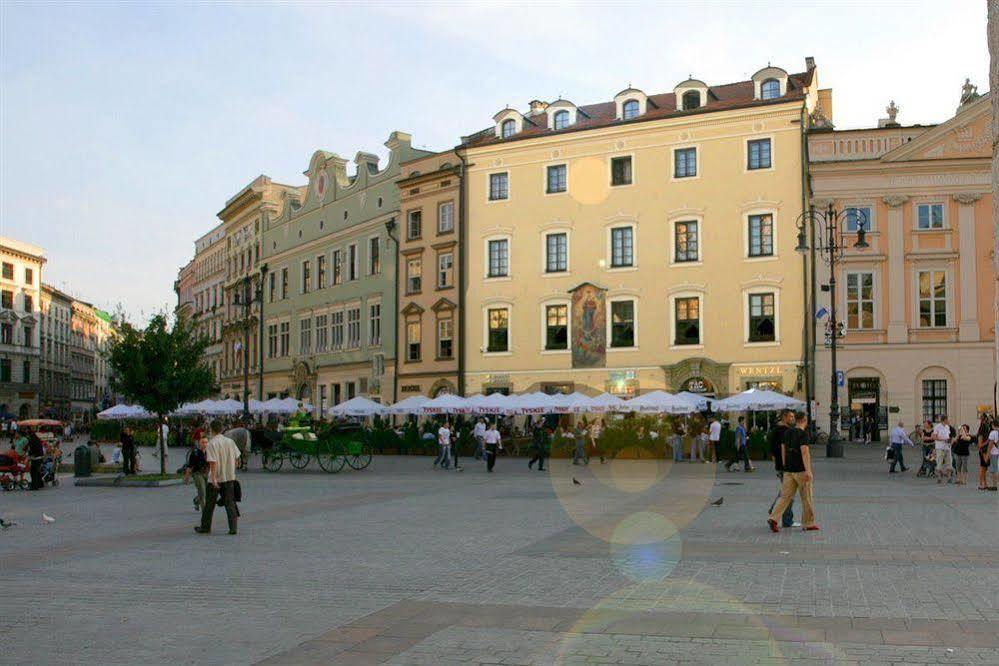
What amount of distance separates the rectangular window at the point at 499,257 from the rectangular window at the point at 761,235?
40.7ft

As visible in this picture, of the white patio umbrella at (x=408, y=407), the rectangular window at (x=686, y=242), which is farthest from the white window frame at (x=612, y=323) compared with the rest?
the white patio umbrella at (x=408, y=407)

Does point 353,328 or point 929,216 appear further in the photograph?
point 353,328

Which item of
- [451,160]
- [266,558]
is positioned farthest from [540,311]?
[266,558]

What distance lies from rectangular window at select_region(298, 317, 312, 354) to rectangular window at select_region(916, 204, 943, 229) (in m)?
37.1

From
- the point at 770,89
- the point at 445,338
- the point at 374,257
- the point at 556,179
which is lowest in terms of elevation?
the point at 445,338

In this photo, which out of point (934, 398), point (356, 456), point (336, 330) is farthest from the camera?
point (336, 330)

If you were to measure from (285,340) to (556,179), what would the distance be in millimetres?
26589

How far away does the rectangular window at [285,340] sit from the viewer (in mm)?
69375

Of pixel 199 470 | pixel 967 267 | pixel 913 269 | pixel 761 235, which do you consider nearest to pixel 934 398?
pixel 913 269

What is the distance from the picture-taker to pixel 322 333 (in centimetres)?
6475

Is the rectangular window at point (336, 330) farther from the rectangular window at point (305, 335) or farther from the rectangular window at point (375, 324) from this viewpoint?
the rectangular window at point (375, 324)

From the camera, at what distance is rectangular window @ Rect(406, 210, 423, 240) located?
184 ft

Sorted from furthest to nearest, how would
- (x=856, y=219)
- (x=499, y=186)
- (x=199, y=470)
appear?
(x=499, y=186)
(x=856, y=219)
(x=199, y=470)

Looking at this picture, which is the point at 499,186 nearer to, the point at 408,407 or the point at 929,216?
the point at 408,407
